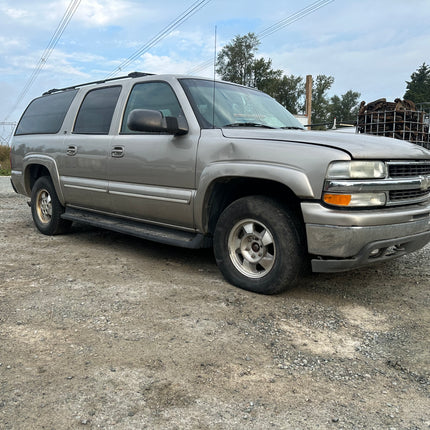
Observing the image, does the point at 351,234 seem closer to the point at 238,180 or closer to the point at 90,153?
the point at 238,180

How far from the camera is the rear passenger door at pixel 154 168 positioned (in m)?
4.00

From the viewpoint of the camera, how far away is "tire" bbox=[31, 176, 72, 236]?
5.85 m

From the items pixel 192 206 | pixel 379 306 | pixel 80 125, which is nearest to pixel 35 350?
pixel 192 206

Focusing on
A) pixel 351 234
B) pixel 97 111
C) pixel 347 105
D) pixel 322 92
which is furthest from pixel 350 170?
Answer: pixel 347 105

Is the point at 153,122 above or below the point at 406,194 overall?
above

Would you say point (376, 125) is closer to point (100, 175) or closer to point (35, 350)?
point (100, 175)

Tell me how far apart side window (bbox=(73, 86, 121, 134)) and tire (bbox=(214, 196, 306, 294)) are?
2.08 m

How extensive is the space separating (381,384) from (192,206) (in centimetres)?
218

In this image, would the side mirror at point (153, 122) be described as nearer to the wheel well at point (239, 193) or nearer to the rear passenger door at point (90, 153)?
the wheel well at point (239, 193)

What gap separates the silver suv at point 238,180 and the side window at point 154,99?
0.05ft

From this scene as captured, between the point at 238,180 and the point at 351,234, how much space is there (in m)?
1.09

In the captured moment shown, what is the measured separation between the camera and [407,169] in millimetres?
3428

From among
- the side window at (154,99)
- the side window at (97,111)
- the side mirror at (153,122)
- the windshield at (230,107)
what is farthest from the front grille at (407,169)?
the side window at (97,111)

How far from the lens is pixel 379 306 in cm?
343
